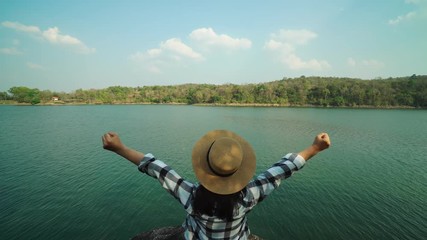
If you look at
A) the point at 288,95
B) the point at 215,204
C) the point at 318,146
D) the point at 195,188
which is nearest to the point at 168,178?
the point at 195,188

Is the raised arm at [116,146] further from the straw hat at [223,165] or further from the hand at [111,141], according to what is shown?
the straw hat at [223,165]

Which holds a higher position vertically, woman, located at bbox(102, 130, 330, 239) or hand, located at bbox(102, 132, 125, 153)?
hand, located at bbox(102, 132, 125, 153)

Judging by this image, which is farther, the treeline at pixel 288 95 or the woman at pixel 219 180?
the treeline at pixel 288 95

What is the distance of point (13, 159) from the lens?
1650 centimetres

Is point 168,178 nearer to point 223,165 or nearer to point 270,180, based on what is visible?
point 223,165

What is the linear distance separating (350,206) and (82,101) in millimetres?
125672

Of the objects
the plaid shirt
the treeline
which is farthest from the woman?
the treeline

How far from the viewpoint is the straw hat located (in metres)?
1.69

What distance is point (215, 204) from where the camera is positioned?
1.77 m

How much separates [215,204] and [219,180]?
0.20 metres

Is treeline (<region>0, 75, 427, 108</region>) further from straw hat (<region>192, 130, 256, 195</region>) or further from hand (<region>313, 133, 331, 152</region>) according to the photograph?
straw hat (<region>192, 130, 256, 195</region>)

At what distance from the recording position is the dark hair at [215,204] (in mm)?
1764

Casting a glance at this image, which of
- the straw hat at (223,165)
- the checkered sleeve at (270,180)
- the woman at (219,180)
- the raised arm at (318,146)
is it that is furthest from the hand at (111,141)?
the raised arm at (318,146)

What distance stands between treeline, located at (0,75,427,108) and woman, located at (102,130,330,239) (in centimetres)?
9710
